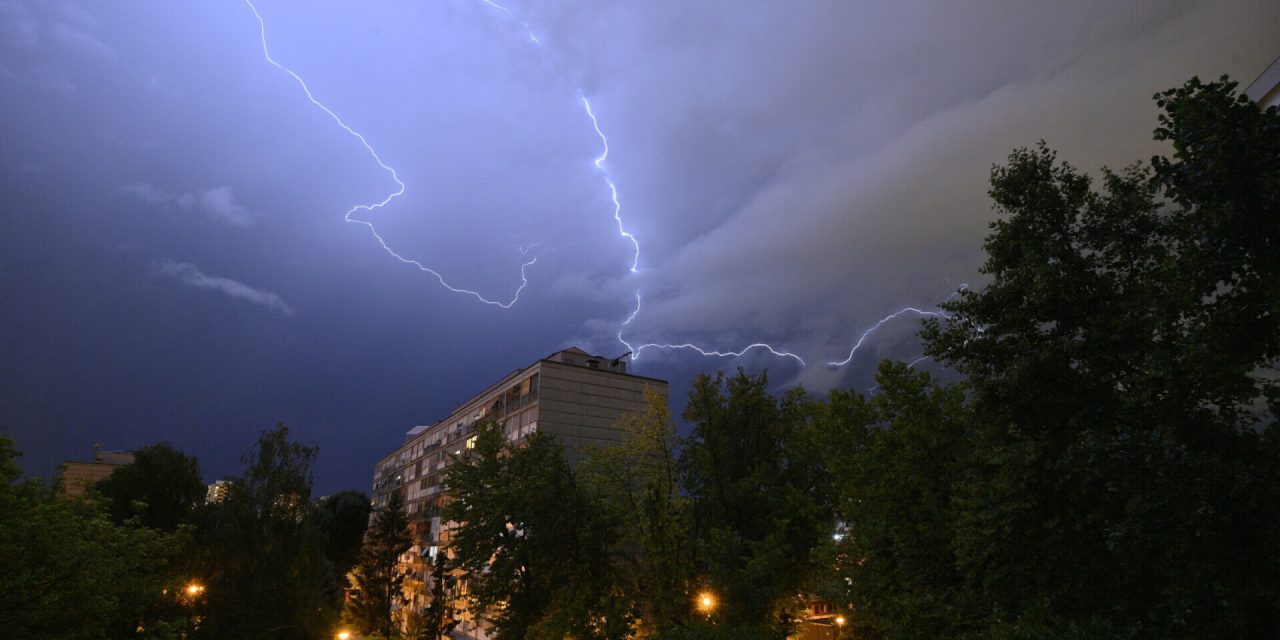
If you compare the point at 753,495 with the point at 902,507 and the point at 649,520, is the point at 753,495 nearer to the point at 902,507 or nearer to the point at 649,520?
the point at 649,520

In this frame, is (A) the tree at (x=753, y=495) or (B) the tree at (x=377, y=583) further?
(B) the tree at (x=377, y=583)

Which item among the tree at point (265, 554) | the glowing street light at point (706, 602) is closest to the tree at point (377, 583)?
the tree at point (265, 554)

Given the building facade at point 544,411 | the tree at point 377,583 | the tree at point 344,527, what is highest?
the building facade at point 544,411

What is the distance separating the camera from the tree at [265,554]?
26.6m

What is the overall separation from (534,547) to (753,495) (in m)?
10.2

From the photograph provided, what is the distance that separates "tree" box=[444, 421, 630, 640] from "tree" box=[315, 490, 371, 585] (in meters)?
48.0

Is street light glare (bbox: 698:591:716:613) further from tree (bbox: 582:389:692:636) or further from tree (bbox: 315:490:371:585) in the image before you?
tree (bbox: 315:490:371:585)

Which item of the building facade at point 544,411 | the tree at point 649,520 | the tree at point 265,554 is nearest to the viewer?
the tree at point 649,520

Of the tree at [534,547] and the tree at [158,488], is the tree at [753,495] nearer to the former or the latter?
the tree at [534,547]

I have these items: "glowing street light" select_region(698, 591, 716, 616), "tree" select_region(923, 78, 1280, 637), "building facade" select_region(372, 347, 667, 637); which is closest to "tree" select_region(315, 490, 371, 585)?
"building facade" select_region(372, 347, 667, 637)

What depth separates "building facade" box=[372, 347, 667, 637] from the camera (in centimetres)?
5594

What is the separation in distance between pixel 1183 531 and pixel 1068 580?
3089mm

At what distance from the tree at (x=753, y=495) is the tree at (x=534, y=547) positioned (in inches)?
169

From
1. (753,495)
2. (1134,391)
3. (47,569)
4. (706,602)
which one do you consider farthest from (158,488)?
(1134,391)
